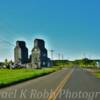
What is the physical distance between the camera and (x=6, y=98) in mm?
19438

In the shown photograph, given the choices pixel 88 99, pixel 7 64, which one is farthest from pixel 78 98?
pixel 7 64

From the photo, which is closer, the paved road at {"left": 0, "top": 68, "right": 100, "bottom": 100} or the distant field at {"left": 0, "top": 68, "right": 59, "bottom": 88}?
the paved road at {"left": 0, "top": 68, "right": 100, "bottom": 100}

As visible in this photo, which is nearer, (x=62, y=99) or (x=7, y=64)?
(x=62, y=99)

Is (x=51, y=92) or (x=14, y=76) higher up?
(x=14, y=76)

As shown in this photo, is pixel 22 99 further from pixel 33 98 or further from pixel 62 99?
pixel 62 99

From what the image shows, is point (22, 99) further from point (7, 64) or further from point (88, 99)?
point (7, 64)

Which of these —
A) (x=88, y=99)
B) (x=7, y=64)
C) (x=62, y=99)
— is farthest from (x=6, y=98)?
(x=7, y=64)

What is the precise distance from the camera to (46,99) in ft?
61.2

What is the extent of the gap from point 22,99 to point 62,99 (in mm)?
2036

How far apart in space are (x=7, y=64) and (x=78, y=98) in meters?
155

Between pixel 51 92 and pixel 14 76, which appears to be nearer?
pixel 51 92

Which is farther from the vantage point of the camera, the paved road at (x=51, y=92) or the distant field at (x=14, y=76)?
the distant field at (x=14, y=76)

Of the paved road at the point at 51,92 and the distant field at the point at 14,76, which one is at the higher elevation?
the distant field at the point at 14,76

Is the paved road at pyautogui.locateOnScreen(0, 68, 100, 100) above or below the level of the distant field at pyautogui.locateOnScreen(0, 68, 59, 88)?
below
